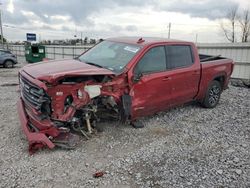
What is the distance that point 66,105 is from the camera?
436 cm

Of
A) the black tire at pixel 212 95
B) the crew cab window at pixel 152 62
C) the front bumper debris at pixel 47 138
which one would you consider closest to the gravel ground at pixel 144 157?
the front bumper debris at pixel 47 138

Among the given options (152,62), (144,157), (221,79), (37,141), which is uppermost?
(152,62)

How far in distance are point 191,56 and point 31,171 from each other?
4.44 meters

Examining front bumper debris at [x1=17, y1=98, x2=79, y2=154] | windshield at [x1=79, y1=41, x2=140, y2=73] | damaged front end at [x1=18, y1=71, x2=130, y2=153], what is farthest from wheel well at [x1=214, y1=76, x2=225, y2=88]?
front bumper debris at [x1=17, y1=98, x2=79, y2=154]

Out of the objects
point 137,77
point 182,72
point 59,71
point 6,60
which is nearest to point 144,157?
point 137,77

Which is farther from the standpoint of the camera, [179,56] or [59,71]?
[179,56]

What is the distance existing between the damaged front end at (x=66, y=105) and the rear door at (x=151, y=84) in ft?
0.92

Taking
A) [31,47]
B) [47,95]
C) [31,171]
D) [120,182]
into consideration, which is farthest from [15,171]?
[31,47]

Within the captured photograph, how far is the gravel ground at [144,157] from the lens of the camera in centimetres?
357

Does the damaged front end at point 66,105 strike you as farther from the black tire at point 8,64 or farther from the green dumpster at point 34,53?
the green dumpster at point 34,53

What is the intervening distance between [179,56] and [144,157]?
109 inches

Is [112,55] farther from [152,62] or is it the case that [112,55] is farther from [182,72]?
[182,72]

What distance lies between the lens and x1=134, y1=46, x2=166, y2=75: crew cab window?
511 cm

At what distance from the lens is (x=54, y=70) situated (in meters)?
4.37
